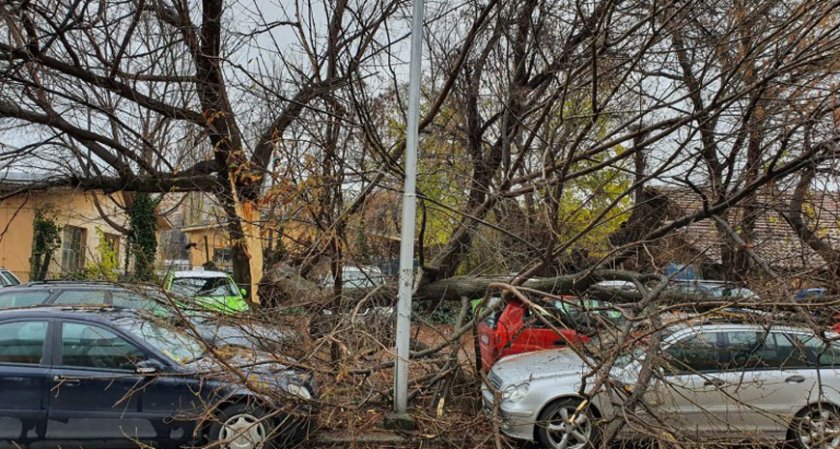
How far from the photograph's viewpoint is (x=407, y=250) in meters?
4.73

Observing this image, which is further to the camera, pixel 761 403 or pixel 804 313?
pixel 761 403

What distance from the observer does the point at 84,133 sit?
920 cm

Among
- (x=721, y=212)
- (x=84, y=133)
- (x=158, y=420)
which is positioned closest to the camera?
(x=158, y=420)

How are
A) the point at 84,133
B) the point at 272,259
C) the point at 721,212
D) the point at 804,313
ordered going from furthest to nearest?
1. the point at 84,133
2. the point at 272,259
3. the point at 721,212
4. the point at 804,313

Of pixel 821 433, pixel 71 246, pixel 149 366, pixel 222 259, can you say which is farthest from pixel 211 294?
pixel 71 246

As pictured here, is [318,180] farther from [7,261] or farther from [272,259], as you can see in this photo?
[7,261]

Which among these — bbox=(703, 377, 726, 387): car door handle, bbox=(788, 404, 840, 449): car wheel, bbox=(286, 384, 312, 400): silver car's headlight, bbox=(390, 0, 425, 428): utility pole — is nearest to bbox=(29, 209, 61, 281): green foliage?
bbox=(286, 384, 312, 400): silver car's headlight

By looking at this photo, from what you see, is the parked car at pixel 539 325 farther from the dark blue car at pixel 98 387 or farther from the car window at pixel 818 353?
the dark blue car at pixel 98 387

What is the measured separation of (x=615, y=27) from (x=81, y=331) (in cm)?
634

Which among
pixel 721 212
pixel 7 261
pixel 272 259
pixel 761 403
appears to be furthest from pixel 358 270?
pixel 7 261

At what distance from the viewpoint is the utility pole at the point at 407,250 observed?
4.53 metres

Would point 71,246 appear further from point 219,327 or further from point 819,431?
point 819,431

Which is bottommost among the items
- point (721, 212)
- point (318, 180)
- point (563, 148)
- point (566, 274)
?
point (566, 274)

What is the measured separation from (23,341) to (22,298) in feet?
11.4
